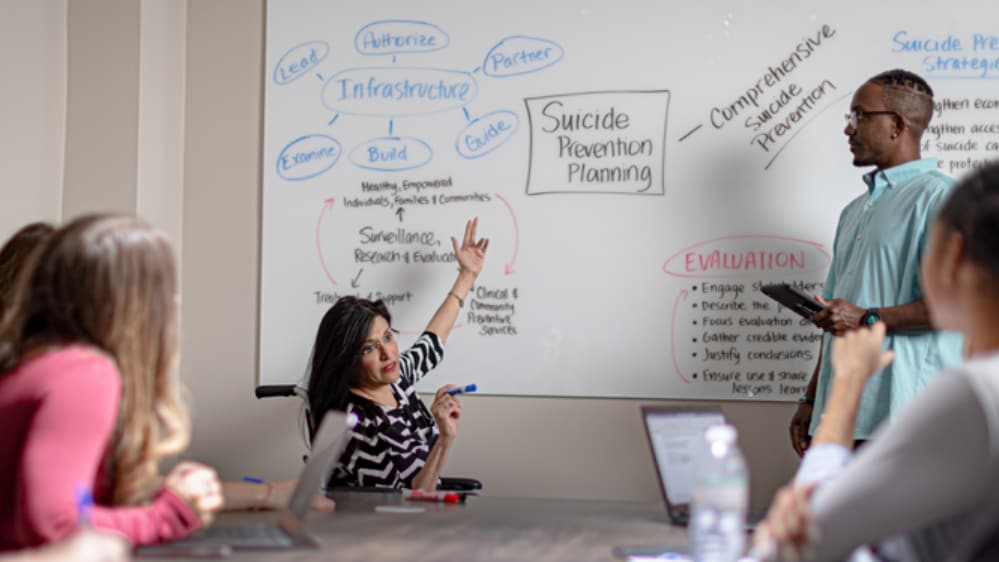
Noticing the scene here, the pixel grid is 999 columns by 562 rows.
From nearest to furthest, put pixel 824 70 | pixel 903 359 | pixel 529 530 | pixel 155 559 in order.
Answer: pixel 155 559, pixel 529 530, pixel 903 359, pixel 824 70

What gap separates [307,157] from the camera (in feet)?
12.2

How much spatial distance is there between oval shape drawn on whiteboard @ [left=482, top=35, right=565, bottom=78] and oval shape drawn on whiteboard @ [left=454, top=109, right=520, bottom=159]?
0.49ft

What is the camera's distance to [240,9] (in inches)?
149

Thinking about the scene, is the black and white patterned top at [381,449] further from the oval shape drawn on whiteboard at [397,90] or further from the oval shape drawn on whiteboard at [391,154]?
the oval shape drawn on whiteboard at [397,90]

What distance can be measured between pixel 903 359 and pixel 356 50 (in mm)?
2155

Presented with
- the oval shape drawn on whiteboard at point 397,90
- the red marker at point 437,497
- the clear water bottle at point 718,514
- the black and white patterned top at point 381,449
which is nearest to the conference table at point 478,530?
the red marker at point 437,497

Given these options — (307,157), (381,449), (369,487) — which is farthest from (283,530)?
(307,157)

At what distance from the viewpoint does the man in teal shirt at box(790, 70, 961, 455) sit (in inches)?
109

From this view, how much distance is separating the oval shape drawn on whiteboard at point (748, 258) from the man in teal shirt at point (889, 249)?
0.24 m

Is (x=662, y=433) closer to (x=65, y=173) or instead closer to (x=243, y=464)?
(x=243, y=464)

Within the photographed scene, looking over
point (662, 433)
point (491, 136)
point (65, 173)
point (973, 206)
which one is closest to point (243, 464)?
point (65, 173)

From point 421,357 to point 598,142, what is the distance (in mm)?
966

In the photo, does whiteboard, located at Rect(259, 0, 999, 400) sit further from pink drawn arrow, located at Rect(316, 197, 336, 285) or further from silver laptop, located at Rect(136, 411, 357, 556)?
silver laptop, located at Rect(136, 411, 357, 556)

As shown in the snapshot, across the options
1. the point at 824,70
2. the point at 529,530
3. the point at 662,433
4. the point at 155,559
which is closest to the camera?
the point at 155,559
